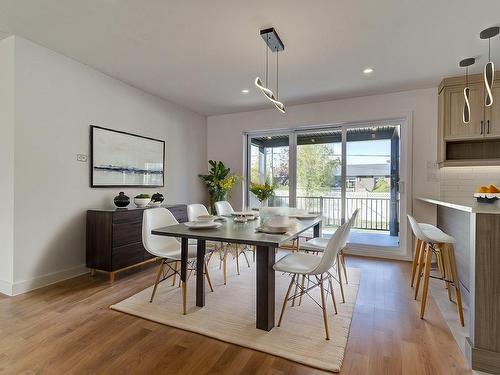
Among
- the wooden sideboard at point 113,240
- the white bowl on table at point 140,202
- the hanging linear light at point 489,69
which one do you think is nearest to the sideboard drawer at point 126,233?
the wooden sideboard at point 113,240

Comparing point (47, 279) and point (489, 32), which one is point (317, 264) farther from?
point (47, 279)

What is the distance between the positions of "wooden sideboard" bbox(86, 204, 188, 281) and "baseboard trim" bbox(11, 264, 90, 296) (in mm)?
159

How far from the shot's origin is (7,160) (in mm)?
2781

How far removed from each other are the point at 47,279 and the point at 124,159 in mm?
1736

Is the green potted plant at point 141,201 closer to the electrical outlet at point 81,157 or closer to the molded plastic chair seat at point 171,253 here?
the electrical outlet at point 81,157

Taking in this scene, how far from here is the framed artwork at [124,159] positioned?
350 centimetres

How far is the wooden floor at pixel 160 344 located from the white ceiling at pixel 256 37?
263cm

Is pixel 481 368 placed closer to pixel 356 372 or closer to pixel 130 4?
pixel 356 372

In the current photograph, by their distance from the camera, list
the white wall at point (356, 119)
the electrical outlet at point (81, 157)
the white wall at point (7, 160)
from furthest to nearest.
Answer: the white wall at point (356, 119) → the electrical outlet at point (81, 157) → the white wall at point (7, 160)

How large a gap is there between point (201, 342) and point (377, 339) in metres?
1.31

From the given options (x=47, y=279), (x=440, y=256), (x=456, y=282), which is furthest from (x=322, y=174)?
(x=47, y=279)

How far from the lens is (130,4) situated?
7.34 ft

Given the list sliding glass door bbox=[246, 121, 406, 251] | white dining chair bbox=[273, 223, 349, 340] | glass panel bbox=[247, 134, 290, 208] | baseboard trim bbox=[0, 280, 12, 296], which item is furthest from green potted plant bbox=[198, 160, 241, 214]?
baseboard trim bbox=[0, 280, 12, 296]

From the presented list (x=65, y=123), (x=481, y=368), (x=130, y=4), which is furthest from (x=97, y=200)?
(x=481, y=368)
